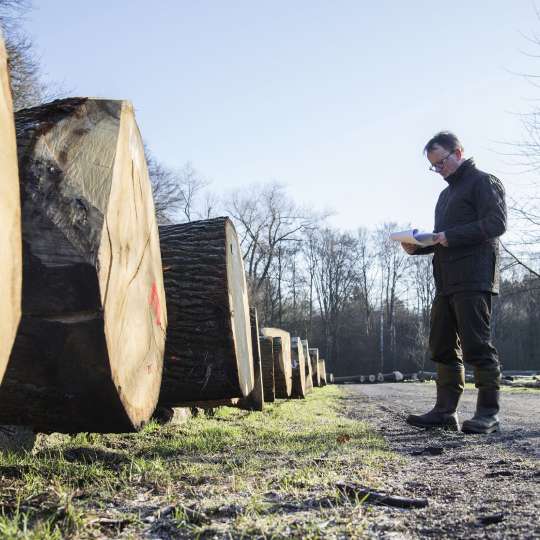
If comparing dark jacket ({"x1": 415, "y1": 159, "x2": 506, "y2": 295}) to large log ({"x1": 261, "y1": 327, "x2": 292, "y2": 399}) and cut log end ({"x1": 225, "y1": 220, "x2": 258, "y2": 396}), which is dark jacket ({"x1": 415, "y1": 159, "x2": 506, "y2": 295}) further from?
large log ({"x1": 261, "y1": 327, "x2": 292, "y2": 399})

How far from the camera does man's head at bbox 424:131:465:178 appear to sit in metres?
4.30

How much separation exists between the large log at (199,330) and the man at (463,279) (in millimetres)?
1658

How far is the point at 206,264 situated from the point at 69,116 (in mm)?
1366

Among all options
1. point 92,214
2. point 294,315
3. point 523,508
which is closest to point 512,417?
point 523,508

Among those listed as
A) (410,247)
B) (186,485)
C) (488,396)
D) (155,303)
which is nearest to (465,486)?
(186,485)

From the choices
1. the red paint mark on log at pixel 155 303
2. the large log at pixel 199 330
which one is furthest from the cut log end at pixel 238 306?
the red paint mark on log at pixel 155 303

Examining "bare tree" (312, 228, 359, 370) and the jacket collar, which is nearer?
the jacket collar

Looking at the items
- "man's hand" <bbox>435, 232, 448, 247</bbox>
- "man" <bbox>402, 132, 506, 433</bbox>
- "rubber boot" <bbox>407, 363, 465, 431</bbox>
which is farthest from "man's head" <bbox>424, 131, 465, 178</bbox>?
"rubber boot" <bbox>407, 363, 465, 431</bbox>

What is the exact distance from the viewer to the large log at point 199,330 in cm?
317

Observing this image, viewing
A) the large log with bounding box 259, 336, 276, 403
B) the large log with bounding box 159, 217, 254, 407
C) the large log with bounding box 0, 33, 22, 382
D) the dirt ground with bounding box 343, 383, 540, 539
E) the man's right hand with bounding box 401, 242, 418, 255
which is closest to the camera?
the large log with bounding box 0, 33, 22, 382

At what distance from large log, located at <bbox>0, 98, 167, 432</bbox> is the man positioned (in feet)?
8.10

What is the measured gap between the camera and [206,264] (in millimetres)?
3305

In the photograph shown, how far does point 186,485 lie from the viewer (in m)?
2.10

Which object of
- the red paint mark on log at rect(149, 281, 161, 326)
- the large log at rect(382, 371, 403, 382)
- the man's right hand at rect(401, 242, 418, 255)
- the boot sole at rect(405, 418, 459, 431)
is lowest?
the large log at rect(382, 371, 403, 382)
